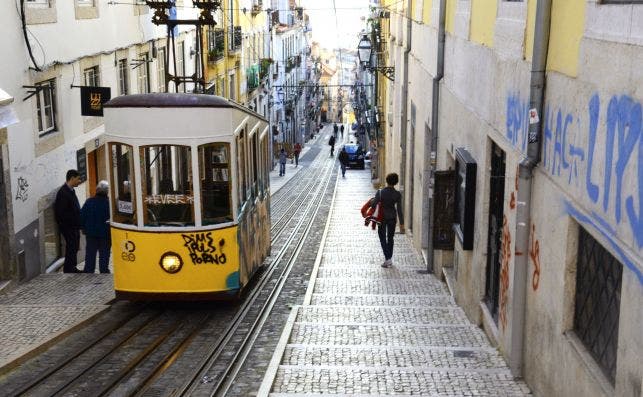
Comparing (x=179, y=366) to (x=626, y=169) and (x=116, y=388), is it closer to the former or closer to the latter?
(x=116, y=388)

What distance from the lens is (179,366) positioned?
25.7 feet

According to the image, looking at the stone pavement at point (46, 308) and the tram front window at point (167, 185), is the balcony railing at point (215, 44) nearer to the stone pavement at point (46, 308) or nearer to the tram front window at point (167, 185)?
the stone pavement at point (46, 308)

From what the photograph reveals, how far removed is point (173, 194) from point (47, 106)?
494cm

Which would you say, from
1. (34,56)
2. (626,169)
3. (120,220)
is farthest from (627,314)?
(34,56)

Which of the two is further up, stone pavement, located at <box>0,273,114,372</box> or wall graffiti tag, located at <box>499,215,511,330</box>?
wall graffiti tag, located at <box>499,215,511,330</box>

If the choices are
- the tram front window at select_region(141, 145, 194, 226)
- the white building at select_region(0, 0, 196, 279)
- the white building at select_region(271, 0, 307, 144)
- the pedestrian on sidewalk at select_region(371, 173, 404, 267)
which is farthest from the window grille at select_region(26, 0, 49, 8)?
the white building at select_region(271, 0, 307, 144)

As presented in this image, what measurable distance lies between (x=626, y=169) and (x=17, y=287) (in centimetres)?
892

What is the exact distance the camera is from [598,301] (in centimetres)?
511

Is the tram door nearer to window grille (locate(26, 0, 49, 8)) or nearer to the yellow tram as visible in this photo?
window grille (locate(26, 0, 49, 8))

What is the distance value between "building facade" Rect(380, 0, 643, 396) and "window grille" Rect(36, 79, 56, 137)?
20.5 feet

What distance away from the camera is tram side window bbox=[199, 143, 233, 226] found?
9016mm

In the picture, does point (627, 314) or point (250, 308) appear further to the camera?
point (250, 308)

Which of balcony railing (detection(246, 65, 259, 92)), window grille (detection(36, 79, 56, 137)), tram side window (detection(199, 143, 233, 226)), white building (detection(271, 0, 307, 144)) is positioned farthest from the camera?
white building (detection(271, 0, 307, 144))

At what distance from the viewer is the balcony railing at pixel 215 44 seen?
29703 millimetres
